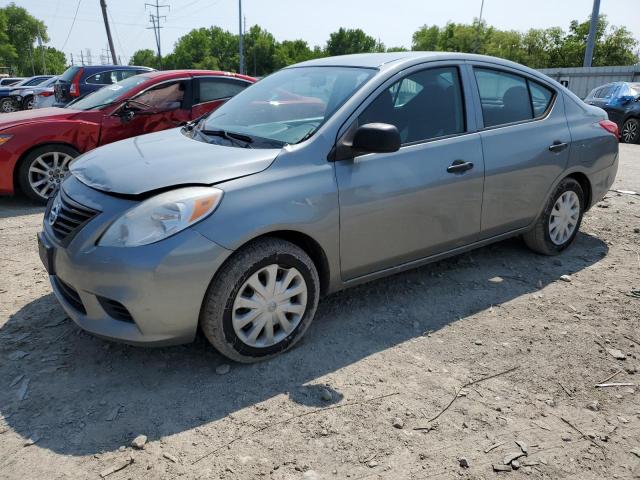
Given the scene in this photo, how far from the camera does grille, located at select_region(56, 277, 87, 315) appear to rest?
9.53 ft

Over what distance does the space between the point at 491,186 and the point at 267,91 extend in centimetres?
177

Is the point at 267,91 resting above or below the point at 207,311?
above

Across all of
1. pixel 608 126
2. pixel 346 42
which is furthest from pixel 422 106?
pixel 346 42

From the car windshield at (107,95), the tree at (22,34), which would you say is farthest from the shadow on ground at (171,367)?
the tree at (22,34)

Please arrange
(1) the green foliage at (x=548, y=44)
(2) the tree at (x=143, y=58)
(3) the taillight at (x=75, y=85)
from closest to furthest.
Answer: (3) the taillight at (x=75, y=85)
(1) the green foliage at (x=548, y=44)
(2) the tree at (x=143, y=58)

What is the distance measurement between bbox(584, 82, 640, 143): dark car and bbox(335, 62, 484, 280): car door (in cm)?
1261

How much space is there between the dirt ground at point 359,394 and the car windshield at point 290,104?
1.27 m

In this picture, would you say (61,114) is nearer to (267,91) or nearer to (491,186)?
(267,91)

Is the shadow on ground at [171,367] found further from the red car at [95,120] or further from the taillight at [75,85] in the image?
the taillight at [75,85]

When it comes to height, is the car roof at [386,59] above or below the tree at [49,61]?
below

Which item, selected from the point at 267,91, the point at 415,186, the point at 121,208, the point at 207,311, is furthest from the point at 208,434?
the point at 267,91

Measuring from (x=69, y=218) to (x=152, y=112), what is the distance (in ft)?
14.4

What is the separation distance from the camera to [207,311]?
111 inches

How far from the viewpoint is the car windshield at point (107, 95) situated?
23.1 feet
